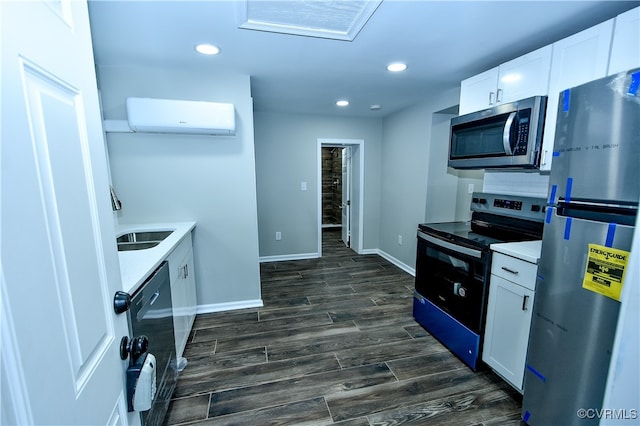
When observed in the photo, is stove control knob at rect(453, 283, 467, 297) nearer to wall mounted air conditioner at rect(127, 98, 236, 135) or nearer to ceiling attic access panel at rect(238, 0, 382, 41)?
ceiling attic access panel at rect(238, 0, 382, 41)

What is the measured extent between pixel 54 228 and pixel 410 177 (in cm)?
367

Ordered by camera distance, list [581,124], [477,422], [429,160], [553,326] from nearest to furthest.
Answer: [581,124], [553,326], [477,422], [429,160]

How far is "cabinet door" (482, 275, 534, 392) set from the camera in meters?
1.59

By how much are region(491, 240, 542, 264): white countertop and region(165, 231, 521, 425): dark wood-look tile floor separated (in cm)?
95

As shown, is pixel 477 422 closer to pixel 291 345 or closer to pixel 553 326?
pixel 553 326

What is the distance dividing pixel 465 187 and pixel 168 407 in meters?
3.64

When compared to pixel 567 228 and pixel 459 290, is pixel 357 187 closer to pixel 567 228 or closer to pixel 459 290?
pixel 459 290

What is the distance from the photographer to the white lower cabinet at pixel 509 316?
62.1 inches

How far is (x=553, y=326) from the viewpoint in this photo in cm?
132

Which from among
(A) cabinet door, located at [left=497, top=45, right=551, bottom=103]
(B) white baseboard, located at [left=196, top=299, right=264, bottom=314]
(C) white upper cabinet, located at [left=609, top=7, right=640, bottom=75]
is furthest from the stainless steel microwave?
(B) white baseboard, located at [left=196, top=299, right=264, bottom=314]

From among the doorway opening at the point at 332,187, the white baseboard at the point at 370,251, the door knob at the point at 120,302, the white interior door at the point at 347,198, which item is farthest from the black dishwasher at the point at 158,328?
the doorway opening at the point at 332,187

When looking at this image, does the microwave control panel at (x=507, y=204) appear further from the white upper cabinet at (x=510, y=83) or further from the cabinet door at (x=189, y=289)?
the cabinet door at (x=189, y=289)

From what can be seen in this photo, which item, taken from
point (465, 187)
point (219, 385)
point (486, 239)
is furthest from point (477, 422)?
point (465, 187)

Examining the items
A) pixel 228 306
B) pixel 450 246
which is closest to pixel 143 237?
pixel 228 306
